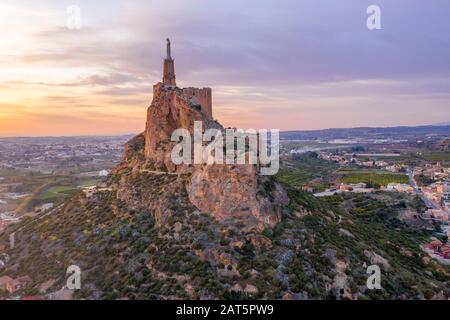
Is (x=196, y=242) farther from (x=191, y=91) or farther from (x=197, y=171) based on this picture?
(x=191, y=91)

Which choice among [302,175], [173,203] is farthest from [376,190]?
[173,203]

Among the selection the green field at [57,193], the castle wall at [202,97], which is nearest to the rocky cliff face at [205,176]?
the castle wall at [202,97]

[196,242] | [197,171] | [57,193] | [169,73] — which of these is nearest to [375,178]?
[57,193]

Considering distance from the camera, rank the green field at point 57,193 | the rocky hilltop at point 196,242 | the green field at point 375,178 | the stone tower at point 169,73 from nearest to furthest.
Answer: the rocky hilltop at point 196,242
the stone tower at point 169,73
the green field at point 57,193
the green field at point 375,178

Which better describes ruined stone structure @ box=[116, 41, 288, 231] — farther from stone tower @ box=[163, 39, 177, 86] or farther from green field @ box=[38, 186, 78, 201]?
green field @ box=[38, 186, 78, 201]

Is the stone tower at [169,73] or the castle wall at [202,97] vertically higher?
the stone tower at [169,73]

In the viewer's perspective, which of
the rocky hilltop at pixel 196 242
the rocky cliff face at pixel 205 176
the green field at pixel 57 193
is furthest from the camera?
the green field at pixel 57 193

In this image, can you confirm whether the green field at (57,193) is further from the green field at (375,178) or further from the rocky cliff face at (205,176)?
the green field at (375,178)

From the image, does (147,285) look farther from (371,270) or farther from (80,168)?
(80,168)
